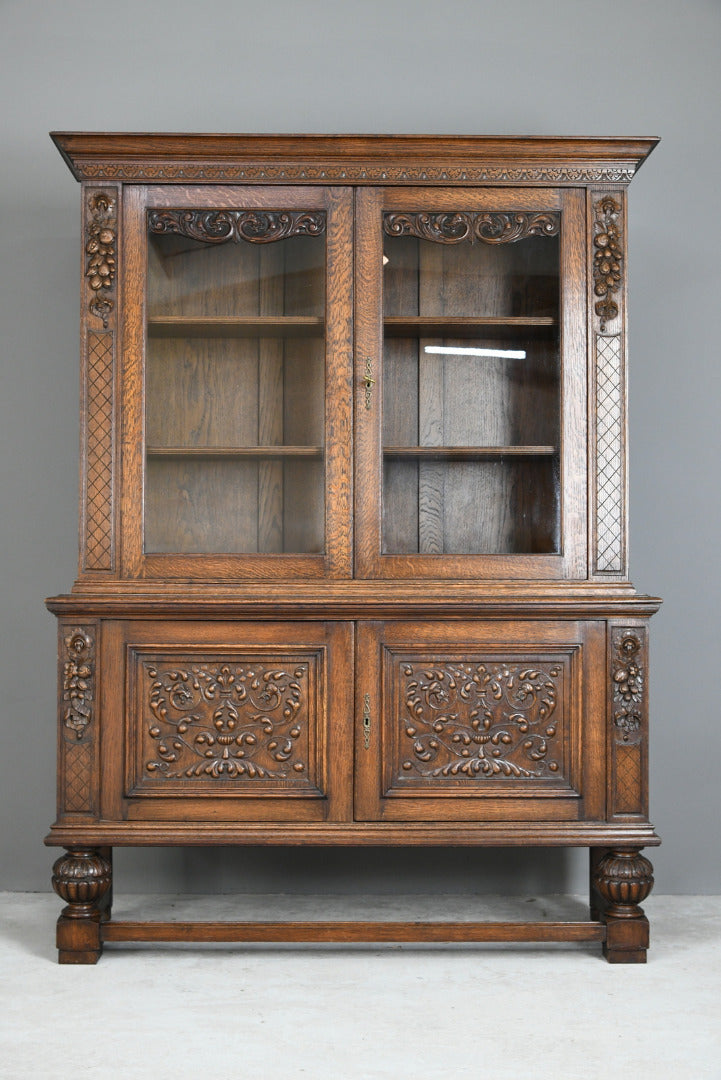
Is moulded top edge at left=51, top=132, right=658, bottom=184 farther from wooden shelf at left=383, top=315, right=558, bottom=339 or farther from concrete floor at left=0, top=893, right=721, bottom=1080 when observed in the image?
concrete floor at left=0, top=893, right=721, bottom=1080

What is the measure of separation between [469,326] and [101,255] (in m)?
0.92

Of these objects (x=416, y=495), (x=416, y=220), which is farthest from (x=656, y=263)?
(x=416, y=495)

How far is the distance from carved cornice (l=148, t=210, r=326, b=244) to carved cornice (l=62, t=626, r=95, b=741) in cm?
100

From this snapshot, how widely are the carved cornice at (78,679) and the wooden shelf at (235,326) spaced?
76 centimetres

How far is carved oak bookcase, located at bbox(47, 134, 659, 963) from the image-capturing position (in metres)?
2.43

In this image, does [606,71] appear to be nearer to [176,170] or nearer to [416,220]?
[416,220]

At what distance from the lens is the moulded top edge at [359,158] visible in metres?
2.48

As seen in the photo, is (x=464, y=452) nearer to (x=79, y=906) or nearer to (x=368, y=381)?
(x=368, y=381)

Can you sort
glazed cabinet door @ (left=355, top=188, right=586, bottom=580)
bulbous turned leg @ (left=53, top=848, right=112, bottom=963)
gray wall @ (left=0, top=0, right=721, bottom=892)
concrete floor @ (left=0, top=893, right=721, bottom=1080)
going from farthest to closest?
gray wall @ (left=0, top=0, right=721, bottom=892), glazed cabinet door @ (left=355, top=188, right=586, bottom=580), bulbous turned leg @ (left=53, top=848, right=112, bottom=963), concrete floor @ (left=0, top=893, right=721, bottom=1080)

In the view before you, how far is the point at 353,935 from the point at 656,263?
6.84 feet

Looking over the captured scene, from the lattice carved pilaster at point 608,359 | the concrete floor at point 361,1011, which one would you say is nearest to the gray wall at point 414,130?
the lattice carved pilaster at point 608,359

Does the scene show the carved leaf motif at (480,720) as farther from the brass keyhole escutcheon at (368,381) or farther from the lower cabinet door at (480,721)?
the brass keyhole escutcheon at (368,381)

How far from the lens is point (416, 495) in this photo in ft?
8.37

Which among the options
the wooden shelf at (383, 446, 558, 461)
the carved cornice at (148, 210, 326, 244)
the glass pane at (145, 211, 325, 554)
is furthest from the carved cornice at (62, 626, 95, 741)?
the carved cornice at (148, 210, 326, 244)
